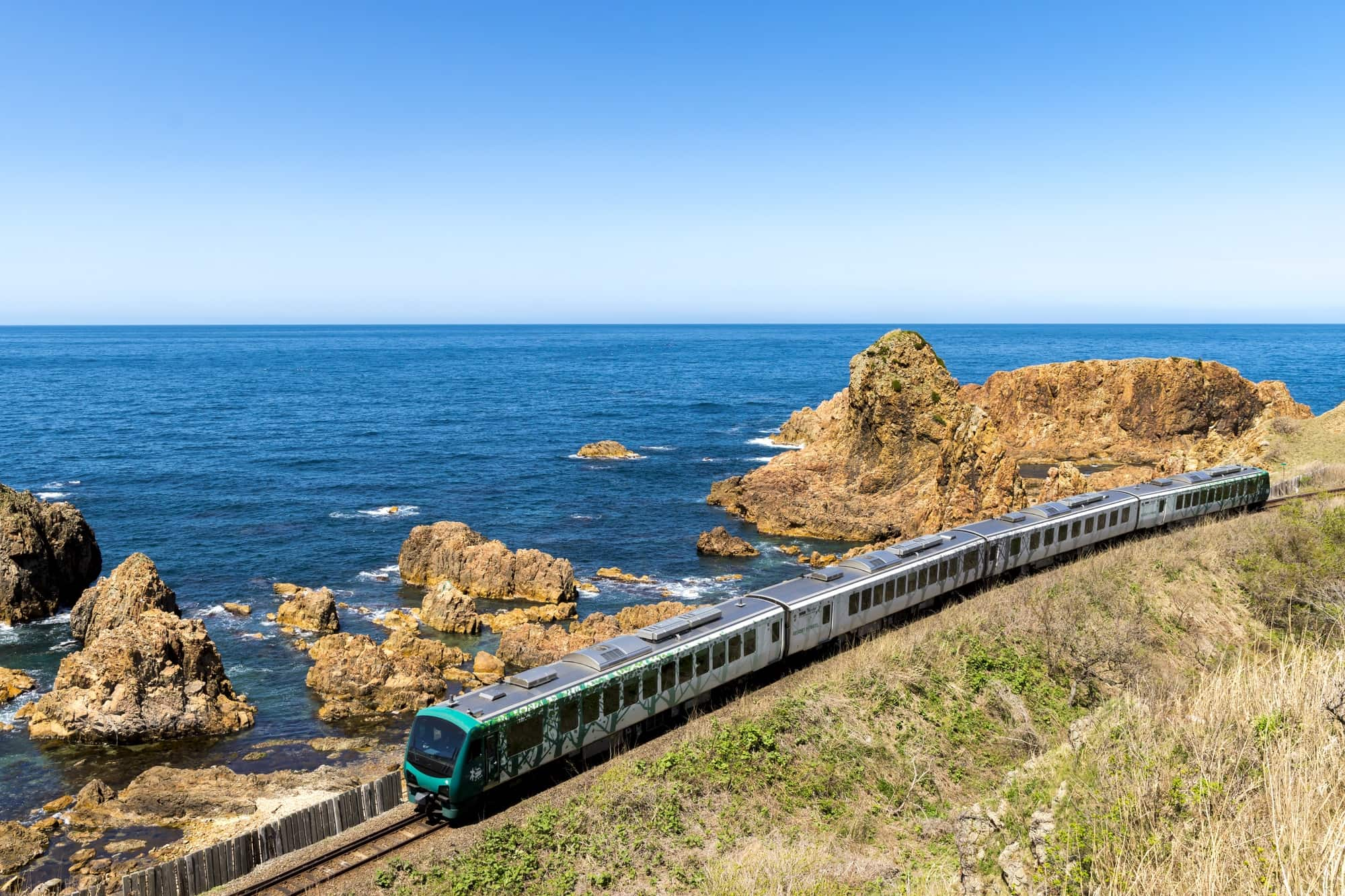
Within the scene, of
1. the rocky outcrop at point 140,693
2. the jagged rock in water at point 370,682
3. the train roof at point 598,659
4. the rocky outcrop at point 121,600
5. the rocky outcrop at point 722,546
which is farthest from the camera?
the rocky outcrop at point 722,546

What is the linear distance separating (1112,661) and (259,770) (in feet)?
85.6

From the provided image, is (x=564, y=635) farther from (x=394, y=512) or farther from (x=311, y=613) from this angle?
(x=394, y=512)

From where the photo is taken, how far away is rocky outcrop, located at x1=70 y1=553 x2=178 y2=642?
112 ft

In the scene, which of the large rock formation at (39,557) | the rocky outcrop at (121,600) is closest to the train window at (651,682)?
the rocky outcrop at (121,600)

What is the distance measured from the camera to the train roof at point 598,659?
1947 cm

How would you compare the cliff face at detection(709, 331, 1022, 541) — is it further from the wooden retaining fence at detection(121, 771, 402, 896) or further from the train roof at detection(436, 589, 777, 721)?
the wooden retaining fence at detection(121, 771, 402, 896)

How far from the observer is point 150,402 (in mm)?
115438

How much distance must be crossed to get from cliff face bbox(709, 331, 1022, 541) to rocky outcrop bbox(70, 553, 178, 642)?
1347 inches

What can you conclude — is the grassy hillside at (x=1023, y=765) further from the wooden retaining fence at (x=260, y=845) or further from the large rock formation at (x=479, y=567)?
the large rock formation at (x=479, y=567)

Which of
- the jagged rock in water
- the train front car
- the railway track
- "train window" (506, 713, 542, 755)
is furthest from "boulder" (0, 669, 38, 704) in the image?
"train window" (506, 713, 542, 755)

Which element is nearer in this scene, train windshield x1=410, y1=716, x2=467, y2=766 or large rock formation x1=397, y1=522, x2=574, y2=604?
train windshield x1=410, y1=716, x2=467, y2=766

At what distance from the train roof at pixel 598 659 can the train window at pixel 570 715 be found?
1.28 feet

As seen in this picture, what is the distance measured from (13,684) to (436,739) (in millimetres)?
23615

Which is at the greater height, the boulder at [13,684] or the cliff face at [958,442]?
the cliff face at [958,442]
